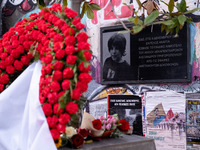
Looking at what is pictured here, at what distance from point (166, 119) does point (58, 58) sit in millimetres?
2947

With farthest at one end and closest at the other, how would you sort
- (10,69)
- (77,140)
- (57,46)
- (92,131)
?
(92,131), (10,69), (77,140), (57,46)

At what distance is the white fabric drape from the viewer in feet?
5.61

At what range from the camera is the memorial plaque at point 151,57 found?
13.9ft

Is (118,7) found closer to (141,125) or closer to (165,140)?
(141,125)

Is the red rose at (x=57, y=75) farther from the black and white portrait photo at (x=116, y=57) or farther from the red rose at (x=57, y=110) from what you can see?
the black and white portrait photo at (x=116, y=57)

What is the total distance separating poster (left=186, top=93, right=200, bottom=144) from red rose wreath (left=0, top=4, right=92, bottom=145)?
278 centimetres

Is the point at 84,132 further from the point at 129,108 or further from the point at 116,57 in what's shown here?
the point at 116,57

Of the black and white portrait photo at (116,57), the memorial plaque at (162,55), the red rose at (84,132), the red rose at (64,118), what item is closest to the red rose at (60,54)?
the red rose at (64,118)

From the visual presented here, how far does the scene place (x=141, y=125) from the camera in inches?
178

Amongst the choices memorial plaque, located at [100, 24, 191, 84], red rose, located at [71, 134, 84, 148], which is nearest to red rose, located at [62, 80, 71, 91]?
red rose, located at [71, 134, 84, 148]

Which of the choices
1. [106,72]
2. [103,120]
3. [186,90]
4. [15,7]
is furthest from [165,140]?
[15,7]

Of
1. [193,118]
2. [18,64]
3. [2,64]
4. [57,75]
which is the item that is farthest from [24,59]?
[193,118]

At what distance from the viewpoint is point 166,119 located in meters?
4.29

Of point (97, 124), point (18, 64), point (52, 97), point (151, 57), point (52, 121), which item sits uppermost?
point (151, 57)
